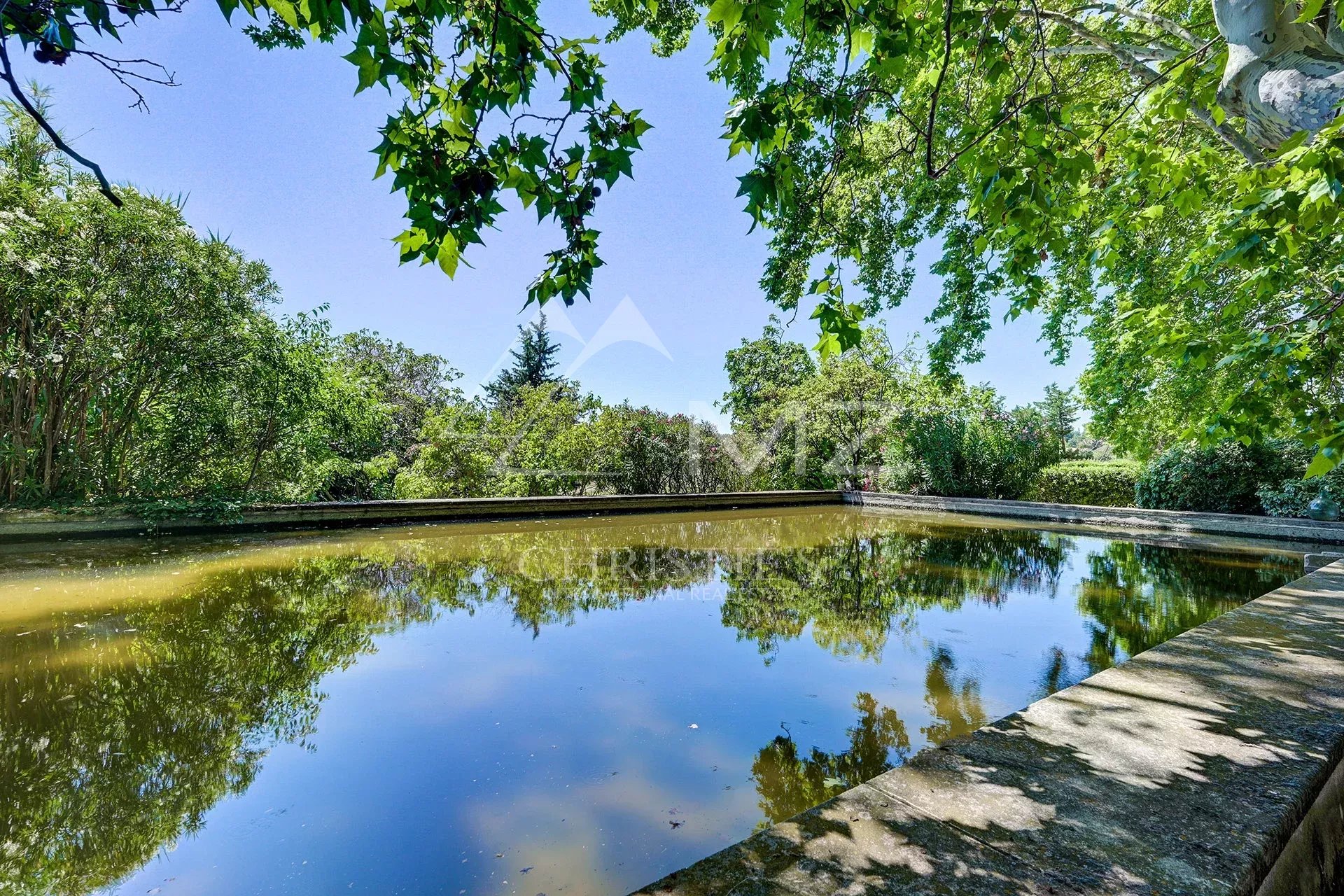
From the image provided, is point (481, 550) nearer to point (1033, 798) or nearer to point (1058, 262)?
point (1033, 798)

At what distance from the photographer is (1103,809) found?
1179 mm

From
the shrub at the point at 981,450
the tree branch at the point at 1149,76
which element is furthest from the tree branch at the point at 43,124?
the shrub at the point at 981,450

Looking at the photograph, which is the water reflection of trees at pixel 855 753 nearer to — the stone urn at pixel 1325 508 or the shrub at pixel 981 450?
the stone urn at pixel 1325 508

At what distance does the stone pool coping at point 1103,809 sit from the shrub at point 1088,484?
440 inches

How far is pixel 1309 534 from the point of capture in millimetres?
7270

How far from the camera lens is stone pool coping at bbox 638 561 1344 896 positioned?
97 centimetres

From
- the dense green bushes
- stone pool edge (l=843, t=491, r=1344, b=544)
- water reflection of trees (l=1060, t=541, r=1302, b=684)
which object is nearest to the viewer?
water reflection of trees (l=1060, t=541, r=1302, b=684)

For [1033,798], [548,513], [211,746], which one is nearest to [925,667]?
[1033,798]

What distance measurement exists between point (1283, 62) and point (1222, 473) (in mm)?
9182

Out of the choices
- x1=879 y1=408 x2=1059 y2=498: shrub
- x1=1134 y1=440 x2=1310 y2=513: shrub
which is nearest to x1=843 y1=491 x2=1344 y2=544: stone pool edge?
x1=1134 y1=440 x2=1310 y2=513: shrub

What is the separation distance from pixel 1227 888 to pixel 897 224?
7.62 metres

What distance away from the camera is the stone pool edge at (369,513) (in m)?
6.27

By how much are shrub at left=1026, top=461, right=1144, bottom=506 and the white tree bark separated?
993 centimetres

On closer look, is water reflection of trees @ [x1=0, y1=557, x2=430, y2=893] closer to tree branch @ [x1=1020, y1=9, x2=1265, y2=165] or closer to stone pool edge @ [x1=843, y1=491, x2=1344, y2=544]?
tree branch @ [x1=1020, y1=9, x2=1265, y2=165]
